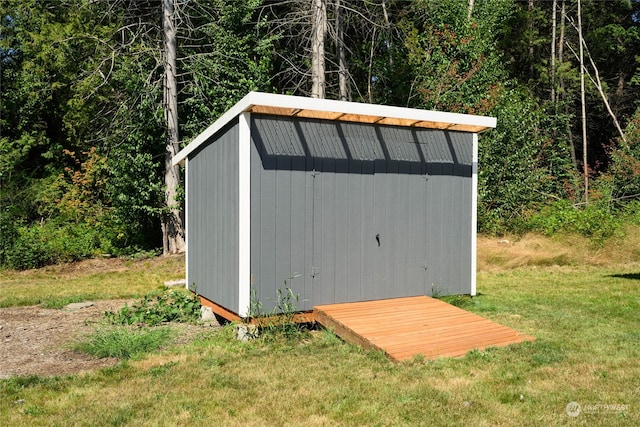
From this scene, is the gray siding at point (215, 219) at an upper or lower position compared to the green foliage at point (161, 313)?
upper

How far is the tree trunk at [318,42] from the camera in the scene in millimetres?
12297

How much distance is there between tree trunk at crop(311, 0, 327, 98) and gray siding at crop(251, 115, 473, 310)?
6038 millimetres

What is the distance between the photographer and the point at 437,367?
4.35m

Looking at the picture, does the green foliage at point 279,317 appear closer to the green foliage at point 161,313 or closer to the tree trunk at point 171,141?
the green foliage at point 161,313

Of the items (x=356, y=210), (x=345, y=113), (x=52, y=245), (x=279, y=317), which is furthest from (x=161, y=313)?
(x=52, y=245)

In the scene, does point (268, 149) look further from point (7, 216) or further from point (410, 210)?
point (7, 216)

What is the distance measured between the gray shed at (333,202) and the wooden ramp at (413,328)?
1.28 ft

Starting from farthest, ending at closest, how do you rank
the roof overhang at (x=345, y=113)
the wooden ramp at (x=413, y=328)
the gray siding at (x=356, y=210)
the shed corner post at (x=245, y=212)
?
1. the gray siding at (x=356, y=210)
2. the shed corner post at (x=245, y=212)
3. the roof overhang at (x=345, y=113)
4. the wooden ramp at (x=413, y=328)

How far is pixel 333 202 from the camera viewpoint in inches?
239

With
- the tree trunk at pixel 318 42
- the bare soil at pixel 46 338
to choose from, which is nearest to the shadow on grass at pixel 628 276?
the tree trunk at pixel 318 42

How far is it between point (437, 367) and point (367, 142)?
2957 millimetres

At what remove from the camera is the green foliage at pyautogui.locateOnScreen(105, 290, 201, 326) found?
655 cm

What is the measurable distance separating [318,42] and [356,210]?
7375 mm

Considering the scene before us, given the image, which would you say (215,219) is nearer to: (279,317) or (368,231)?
(279,317)
